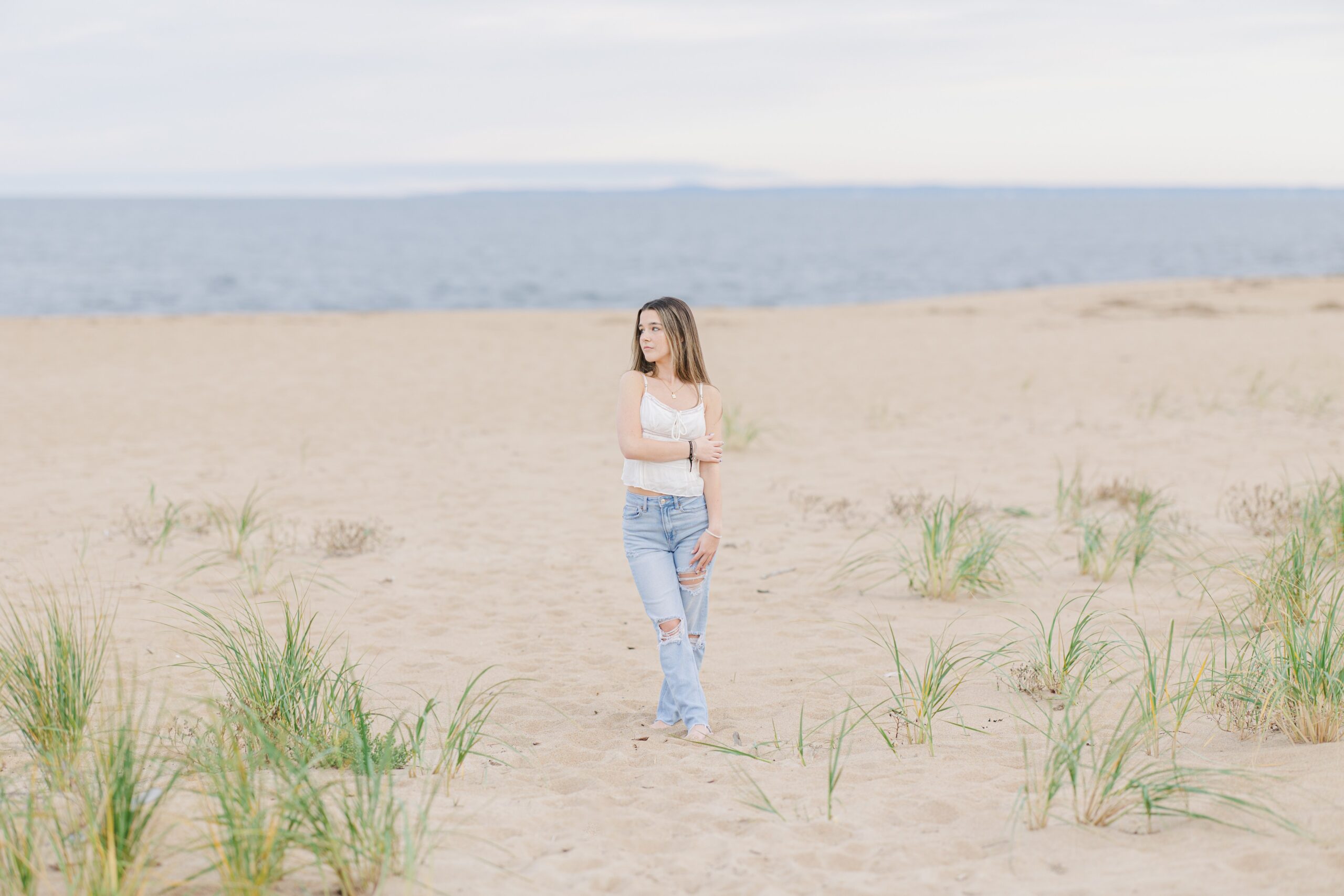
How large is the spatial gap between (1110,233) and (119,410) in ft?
269

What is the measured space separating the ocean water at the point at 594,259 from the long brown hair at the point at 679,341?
27.6 m

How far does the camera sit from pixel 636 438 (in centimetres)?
406

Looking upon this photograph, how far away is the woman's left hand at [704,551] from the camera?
4.14 meters

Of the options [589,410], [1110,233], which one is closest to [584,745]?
[589,410]

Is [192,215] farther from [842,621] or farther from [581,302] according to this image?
[842,621]

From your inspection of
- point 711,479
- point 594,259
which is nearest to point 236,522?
point 711,479

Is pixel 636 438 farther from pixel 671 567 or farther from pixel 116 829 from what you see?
pixel 116 829

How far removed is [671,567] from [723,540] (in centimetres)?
323

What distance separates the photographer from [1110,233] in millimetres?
82875

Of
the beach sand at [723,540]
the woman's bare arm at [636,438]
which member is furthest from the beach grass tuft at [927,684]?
A: the woman's bare arm at [636,438]

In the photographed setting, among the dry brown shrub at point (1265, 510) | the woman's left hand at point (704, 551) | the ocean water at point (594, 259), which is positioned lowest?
the dry brown shrub at point (1265, 510)

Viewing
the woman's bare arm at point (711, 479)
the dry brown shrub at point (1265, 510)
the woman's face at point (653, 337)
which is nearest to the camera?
the woman's face at point (653, 337)

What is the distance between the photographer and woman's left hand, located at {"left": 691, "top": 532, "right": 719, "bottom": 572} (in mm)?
4141

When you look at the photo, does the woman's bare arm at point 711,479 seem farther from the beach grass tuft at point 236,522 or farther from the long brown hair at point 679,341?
the beach grass tuft at point 236,522
